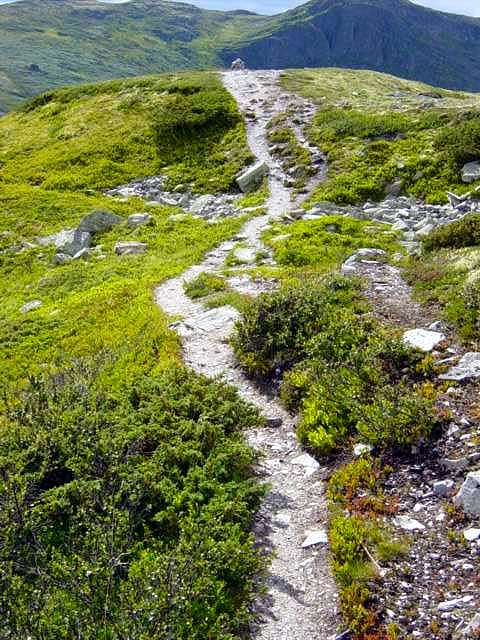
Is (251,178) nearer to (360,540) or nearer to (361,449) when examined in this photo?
(361,449)

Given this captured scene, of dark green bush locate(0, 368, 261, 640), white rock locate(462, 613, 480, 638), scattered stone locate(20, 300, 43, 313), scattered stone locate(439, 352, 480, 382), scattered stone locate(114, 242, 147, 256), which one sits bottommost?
scattered stone locate(20, 300, 43, 313)

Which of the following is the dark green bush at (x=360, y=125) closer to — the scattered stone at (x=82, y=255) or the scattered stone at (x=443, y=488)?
the scattered stone at (x=82, y=255)

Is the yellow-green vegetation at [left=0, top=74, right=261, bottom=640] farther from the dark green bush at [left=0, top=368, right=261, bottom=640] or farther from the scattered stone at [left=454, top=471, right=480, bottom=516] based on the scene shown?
the scattered stone at [left=454, top=471, right=480, bottom=516]

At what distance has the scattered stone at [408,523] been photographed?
8.53m

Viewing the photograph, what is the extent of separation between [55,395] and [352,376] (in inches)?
271

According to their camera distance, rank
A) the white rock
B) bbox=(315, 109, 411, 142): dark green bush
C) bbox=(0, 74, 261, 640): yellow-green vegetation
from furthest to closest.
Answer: bbox=(315, 109, 411, 142): dark green bush < bbox=(0, 74, 261, 640): yellow-green vegetation < the white rock

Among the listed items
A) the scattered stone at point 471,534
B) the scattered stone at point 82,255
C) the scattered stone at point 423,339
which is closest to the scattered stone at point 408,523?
the scattered stone at point 471,534

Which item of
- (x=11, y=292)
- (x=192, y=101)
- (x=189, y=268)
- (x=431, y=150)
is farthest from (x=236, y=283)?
(x=192, y=101)

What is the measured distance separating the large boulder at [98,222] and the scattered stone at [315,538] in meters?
27.1

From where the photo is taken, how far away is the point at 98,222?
33.3 m

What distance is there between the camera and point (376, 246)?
77.9ft

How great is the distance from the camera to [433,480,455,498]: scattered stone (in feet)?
29.6

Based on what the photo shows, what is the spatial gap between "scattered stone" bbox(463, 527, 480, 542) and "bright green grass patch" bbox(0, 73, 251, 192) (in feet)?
111

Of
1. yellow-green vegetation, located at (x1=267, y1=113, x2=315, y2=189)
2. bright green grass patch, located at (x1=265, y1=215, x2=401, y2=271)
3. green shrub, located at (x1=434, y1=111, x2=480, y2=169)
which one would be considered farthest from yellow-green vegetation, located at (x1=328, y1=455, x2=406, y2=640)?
yellow-green vegetation, located at (x1=267, y1=113, x2=315, y2=189)
